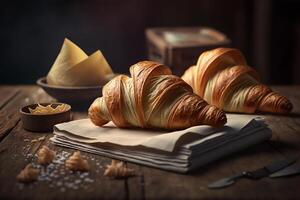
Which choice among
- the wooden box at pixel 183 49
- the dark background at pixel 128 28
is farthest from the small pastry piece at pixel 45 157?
the dark background at pixel 128 28

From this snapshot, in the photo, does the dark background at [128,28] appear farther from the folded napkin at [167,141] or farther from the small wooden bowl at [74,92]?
the folded napkin at [167,141]

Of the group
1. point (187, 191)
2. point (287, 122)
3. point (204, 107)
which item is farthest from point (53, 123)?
point (287, 122)

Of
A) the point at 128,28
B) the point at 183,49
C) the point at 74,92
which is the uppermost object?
the point at 74,92

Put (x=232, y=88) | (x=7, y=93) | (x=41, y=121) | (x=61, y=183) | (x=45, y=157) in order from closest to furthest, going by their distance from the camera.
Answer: (x=61, y=183) → (x=45, y=157) → (x=41, y=121) → (x=232, y=88) → (x=7, y=93)

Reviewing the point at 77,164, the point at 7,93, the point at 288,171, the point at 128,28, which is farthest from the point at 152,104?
the point at 128,28

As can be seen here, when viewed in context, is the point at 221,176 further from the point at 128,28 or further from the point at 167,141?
the point at 128,28

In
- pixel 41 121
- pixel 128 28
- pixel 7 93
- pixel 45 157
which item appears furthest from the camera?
pixel 128 28

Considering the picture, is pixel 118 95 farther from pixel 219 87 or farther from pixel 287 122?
pixel 287 122
